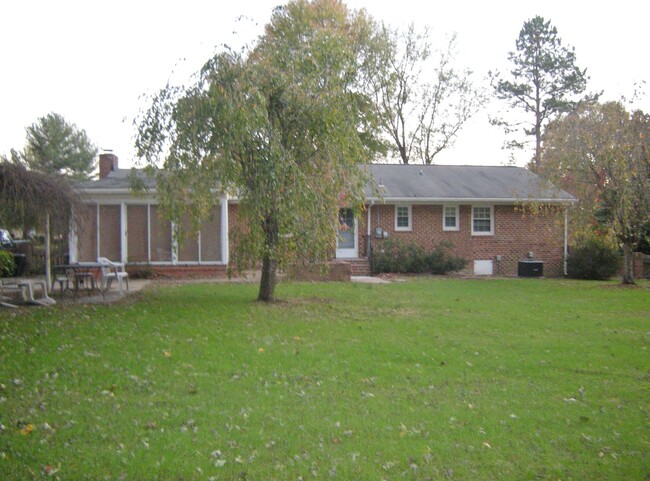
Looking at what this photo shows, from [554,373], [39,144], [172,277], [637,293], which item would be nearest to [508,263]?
[637,293]

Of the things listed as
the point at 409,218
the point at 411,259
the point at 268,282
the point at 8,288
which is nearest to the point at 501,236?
the point at 409,218

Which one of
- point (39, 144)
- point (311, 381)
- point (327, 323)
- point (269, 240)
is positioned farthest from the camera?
point (39, 144)

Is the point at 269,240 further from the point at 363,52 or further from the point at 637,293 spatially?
the point at 363,52

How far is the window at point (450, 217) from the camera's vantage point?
2419 cm

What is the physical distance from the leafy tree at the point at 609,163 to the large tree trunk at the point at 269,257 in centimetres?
991

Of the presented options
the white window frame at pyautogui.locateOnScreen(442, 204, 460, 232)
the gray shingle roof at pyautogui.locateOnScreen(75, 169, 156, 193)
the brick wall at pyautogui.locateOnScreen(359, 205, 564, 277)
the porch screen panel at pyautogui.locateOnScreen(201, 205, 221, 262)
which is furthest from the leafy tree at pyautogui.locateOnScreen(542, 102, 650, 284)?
the gray shingle roof at pyautogui.locateOnScreen(75, 169, 156, 193)

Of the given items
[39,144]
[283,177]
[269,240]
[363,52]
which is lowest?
[269,240]

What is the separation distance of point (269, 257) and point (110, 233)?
867cm

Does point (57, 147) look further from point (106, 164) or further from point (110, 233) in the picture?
point (110, 233)

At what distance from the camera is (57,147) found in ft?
144

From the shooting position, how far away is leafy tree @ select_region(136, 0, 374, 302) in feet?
40.0

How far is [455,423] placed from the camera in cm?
607

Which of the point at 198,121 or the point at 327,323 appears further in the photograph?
the point at 198,121

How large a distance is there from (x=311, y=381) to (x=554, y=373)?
3.01 meters
